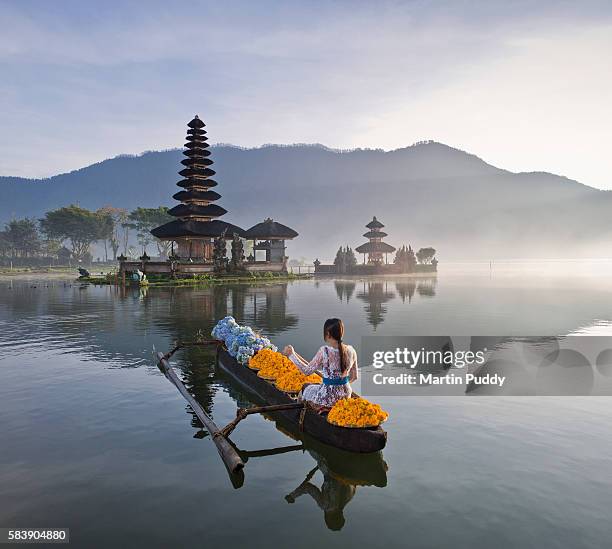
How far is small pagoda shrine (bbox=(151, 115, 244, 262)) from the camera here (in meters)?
62.7

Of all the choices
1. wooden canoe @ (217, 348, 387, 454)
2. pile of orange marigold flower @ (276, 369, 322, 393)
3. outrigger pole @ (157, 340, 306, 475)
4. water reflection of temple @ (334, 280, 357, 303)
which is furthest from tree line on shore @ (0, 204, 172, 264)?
outrigger pole @ (157, 340, 306, 475)

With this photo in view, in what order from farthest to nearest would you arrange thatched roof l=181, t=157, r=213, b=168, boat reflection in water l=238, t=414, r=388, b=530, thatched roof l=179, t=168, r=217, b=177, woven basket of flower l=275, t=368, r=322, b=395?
thatched roof l=181, t=157, r=213, b=168 < thatched roof l=179, t=168, r=217, b=177 < woven basket of flower l=275, t=368, r=322, b=395 < boat reflection in water l=238, t=414, r=388, b=530

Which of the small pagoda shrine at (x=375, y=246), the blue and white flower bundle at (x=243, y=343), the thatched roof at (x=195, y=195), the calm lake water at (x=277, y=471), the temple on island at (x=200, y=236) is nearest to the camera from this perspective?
the calm lake water at (x=277, y=471)

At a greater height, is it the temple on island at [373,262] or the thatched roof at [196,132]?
the thatched roof at [196,132]

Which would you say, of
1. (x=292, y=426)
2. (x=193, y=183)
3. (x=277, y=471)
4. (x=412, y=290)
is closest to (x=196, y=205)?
(x=193, y=183)

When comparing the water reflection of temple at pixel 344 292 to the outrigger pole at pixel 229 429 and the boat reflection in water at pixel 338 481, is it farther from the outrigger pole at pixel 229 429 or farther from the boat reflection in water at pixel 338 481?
the boat reflection in water at pixel 338 481

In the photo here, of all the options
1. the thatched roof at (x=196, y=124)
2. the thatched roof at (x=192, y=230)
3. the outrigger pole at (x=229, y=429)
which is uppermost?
the thatched roof at (x=196, y=124)

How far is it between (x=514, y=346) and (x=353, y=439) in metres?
13.4

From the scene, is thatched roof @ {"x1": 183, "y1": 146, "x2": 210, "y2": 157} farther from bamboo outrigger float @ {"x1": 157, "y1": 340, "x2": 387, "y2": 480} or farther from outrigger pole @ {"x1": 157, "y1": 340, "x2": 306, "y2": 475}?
bamboo outrigger float @ {"x1": 157, "y1": 340, "x2": 387, "y2": 480}

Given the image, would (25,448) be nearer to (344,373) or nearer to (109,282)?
(344,373)

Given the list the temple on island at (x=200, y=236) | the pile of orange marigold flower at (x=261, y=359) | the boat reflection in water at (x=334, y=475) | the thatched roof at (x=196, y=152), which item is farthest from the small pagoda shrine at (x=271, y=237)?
the boat reflection in water at (x=334, y=475)

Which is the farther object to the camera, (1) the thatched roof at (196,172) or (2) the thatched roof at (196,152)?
(2) the thatched roof at (196,152)

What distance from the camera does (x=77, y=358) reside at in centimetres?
1595

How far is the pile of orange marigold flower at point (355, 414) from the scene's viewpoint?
25.6ft
